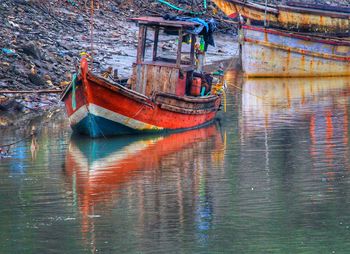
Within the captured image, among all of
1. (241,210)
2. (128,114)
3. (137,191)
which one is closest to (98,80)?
(128,114)

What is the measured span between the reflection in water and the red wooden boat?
12.5 inches

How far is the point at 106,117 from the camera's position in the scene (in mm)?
21203

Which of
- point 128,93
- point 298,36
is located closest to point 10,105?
point 128,93

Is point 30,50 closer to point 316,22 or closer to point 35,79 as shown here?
point 35,79

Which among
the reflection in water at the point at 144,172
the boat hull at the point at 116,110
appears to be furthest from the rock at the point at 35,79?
the reflection in water at the point at 144,172

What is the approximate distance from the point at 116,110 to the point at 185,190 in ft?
18.4

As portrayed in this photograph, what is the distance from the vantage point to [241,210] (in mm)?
14281

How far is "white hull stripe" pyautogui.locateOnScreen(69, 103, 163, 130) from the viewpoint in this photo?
21.0m

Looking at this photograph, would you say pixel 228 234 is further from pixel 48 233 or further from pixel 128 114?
pixel 128 114

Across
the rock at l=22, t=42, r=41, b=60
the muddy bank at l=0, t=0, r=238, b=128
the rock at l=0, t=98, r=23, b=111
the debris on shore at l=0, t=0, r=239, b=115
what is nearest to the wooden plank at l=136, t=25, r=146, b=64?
the muddy bank at l=0, t=0, r=238, b=128

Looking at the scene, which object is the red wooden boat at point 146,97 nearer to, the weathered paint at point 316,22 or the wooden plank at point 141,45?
the wooden plank at point 141,45

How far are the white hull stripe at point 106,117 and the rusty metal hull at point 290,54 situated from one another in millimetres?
15222

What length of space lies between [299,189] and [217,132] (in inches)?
287

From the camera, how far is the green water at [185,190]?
1273 centimetres
